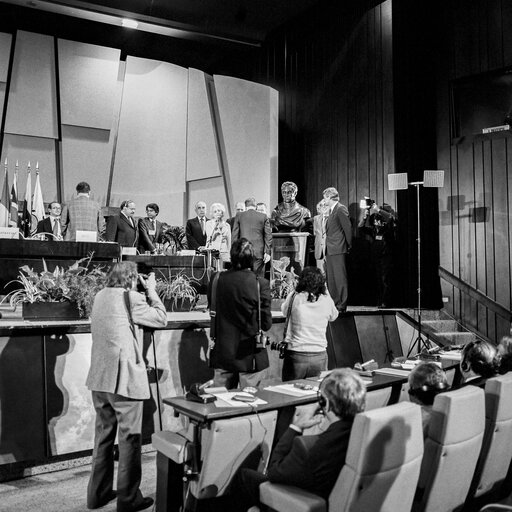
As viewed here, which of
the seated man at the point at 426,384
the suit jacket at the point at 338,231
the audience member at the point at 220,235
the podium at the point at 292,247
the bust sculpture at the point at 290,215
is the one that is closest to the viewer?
the seated man at the point at 426,384

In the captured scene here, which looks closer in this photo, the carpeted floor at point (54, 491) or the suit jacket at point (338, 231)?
the carpeted floor at point (54, 491)

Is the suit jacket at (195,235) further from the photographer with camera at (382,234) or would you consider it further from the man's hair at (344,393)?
the man's hair at (344,393)

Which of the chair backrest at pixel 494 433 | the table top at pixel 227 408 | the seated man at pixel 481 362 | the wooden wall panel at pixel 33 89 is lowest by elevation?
the chair backrest at pixel 494 433

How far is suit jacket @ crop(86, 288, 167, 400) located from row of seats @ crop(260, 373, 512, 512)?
1119mm

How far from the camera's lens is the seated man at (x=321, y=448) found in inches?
83.7

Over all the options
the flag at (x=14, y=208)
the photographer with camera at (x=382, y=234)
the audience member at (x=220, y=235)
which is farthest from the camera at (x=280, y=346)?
the flag at (x=14, y=208)

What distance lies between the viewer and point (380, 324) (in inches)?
258

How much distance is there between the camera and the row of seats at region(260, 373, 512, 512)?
2035mm

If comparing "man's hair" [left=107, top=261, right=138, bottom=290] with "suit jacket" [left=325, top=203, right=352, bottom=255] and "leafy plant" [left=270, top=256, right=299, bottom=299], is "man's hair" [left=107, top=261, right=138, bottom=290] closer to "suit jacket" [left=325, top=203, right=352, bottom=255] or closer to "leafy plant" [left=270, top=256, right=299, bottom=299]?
"leafy plant" [left=270, top=256, right=299, bottom=299]

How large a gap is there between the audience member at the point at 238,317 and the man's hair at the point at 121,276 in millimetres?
694

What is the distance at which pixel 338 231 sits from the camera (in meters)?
6.42

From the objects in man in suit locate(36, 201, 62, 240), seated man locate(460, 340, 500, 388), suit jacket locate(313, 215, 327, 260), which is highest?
man in suit locate(36, 201, 62, 240)

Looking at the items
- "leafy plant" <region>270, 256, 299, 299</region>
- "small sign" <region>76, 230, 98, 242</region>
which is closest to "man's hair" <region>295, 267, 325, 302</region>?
"leafy plant" <region>270, 256, 299, 299</region>

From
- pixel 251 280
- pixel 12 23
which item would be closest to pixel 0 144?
pixel 12 23
